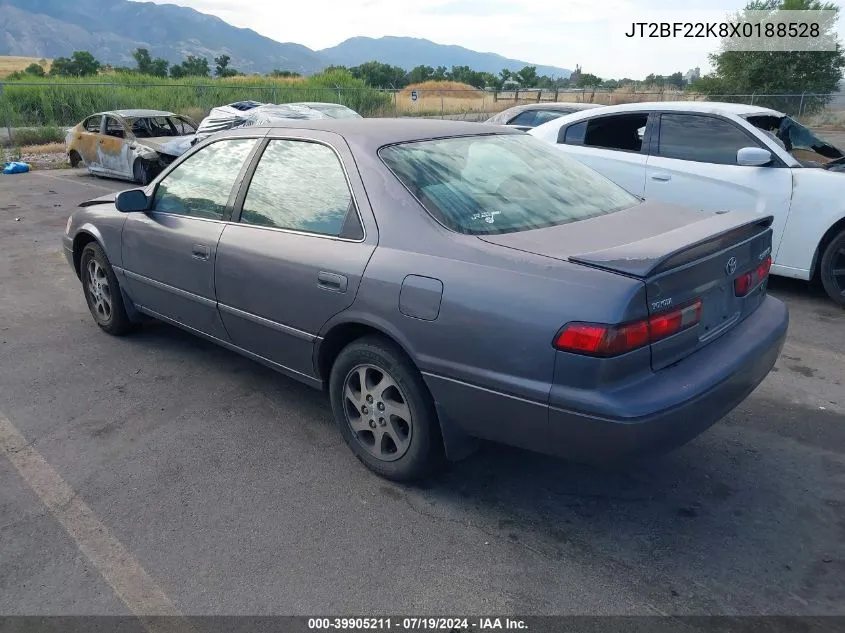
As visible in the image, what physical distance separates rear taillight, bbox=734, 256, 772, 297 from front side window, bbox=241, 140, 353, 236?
1.81 metres

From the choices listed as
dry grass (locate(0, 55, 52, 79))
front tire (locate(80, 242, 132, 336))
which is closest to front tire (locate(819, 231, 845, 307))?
front tire (locate(80, 242, 132, 336))

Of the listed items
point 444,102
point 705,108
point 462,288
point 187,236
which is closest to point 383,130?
point 462,288

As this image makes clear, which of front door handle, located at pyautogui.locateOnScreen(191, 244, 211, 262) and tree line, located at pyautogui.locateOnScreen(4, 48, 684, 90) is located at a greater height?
tree line, located at pyautogui.locateOnScreen(4, 48, 684, 90)

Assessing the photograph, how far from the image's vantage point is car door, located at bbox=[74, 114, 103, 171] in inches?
554

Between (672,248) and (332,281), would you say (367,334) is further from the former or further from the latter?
(672,248)

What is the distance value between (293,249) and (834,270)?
15.0 feet

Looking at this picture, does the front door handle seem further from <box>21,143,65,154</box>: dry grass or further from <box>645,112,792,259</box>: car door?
<box>21,143,65,154</box>: dry grass

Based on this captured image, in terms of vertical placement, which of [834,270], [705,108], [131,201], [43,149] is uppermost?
[705,108]

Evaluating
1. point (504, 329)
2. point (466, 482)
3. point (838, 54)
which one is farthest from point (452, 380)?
point (838, 54)

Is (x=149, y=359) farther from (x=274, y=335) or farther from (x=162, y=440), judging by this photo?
(x=274, y=335)

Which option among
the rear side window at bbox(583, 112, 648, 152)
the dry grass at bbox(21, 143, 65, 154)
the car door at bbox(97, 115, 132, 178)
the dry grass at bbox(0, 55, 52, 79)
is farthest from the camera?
the dry grass at bbox(0, 55, 52, 79)

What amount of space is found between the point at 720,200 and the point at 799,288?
121cm

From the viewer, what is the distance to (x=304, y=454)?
11.3 feet

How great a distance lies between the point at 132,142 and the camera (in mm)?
12984
